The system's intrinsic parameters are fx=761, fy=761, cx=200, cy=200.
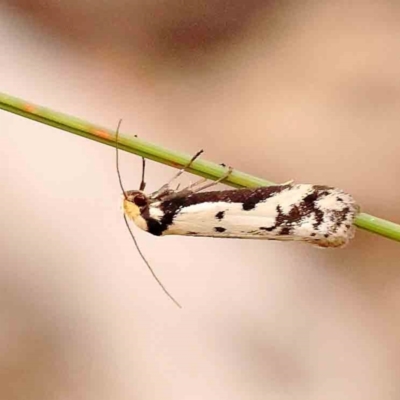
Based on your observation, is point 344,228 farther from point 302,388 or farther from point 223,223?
point 302,388

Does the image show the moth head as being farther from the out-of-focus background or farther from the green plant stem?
the out-of-focus background

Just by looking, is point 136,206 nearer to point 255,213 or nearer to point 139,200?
point 139,200

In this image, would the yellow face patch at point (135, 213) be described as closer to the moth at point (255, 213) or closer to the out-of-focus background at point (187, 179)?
the moth at point (255, 213)

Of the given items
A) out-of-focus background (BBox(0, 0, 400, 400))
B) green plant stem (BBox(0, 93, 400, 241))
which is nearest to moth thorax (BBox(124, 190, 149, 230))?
green plant stem (BBox(0, 93, 400, 241))

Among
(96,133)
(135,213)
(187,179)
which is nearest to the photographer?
(96,133)

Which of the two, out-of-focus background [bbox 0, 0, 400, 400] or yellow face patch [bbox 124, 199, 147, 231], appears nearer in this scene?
yellow face patch [bbox 124, 199, 147, 231]

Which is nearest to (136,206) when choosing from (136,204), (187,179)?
(136,204)

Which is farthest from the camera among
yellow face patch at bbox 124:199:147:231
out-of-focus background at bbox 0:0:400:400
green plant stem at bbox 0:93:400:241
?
out-of-focus background at bbox 0:0:400:400

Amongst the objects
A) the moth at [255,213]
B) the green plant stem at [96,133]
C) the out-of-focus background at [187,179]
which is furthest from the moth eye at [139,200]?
the out-of-focus background at [187,179]
